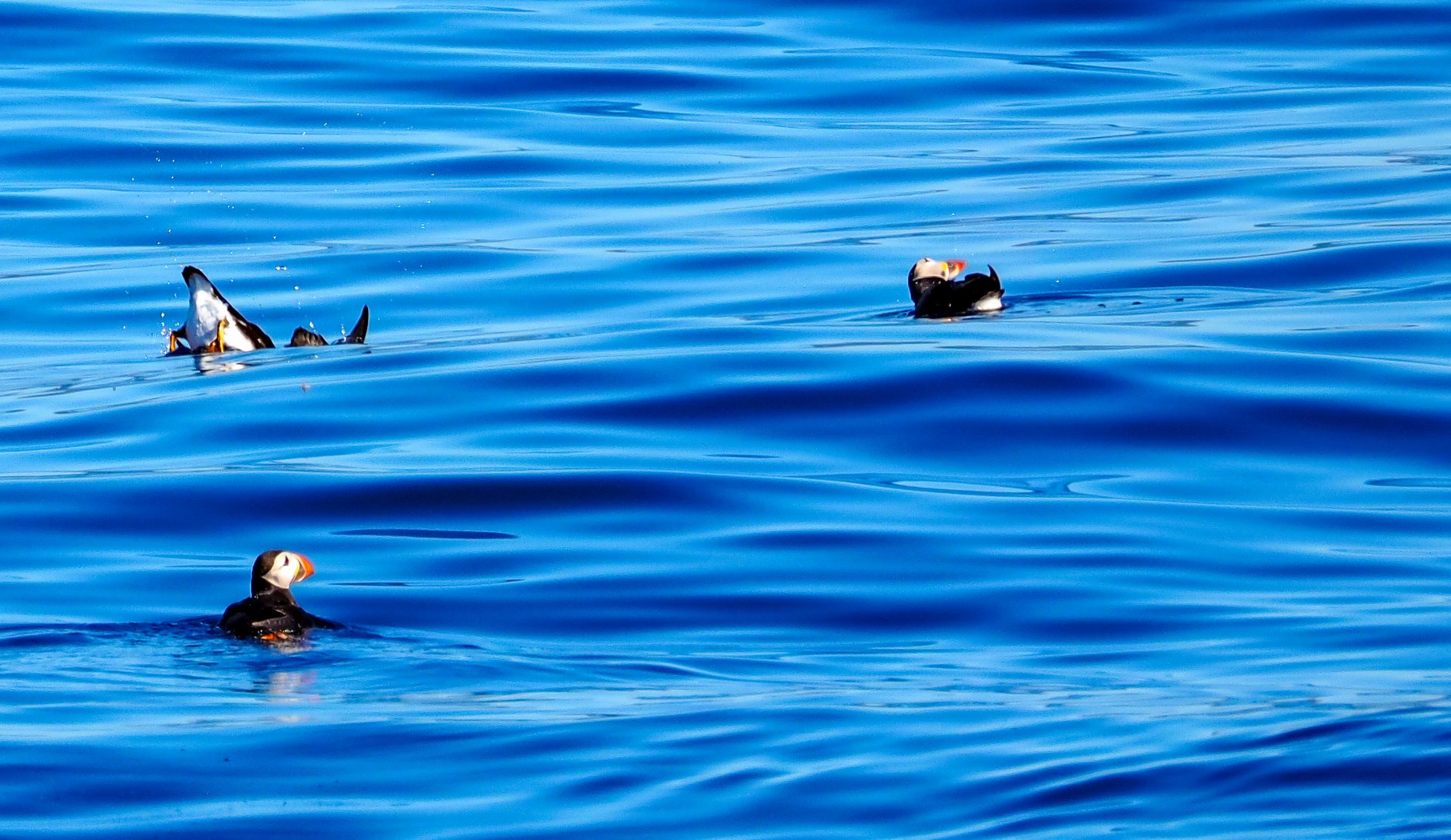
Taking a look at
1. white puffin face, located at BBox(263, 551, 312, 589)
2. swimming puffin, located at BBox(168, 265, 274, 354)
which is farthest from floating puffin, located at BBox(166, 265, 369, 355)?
white puffin face, located at BBox(263, 551, 312, 589)

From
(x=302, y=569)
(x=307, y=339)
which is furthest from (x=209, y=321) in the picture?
(x=302, y=569)

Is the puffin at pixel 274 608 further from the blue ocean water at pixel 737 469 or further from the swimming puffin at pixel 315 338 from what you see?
the swimming puffin at pixel 315 338

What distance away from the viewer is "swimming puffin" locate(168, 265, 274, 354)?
16.1m

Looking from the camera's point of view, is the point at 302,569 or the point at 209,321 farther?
the point at 209,321

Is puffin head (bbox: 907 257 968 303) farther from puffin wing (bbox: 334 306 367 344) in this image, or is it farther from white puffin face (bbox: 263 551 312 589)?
white puffin face (bbox: 263 551 312 589)

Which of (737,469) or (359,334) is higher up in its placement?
(359,334)

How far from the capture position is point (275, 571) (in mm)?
8805

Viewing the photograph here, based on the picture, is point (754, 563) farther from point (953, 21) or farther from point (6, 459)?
point (953, 21)

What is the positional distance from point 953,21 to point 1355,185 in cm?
1348

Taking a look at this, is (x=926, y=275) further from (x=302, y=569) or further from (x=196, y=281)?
(x=302, y=569)

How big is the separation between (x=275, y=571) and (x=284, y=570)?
0.04m

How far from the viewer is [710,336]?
15203mm

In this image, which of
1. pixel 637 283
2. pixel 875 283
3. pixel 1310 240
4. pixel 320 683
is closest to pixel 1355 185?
pixel 1310 240

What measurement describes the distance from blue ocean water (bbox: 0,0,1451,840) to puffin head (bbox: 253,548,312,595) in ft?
1.16
